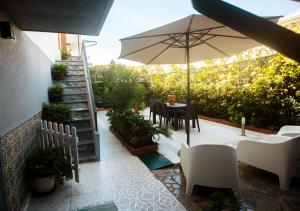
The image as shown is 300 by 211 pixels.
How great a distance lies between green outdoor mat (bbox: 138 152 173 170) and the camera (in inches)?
153

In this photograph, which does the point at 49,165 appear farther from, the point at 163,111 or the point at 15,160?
the point at 163,111

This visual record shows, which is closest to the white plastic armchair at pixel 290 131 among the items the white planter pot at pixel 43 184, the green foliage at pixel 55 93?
the white planter pot at pixel 43 184

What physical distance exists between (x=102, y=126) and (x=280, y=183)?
237 inches

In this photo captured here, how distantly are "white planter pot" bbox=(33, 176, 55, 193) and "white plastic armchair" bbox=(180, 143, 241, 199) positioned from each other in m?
2.00

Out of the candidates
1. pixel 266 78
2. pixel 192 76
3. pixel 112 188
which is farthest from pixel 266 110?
pixel 112 188

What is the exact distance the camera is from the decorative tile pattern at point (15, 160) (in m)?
2.17

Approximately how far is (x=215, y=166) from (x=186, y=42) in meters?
2.11

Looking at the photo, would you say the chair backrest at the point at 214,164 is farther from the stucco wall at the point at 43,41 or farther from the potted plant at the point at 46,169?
the stucco wall at the point at 43,41

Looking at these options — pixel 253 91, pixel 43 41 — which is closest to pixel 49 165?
pixel 43 41

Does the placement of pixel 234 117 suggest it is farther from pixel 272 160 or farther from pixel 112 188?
pixel 112 188

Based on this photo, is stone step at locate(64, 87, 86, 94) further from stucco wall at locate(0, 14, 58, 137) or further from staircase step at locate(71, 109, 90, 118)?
stucco wall at locate(0, 14, 58, 137)

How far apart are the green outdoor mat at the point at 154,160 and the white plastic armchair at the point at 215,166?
1.17 metres

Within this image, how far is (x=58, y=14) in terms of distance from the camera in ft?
9.05

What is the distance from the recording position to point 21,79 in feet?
10.0
